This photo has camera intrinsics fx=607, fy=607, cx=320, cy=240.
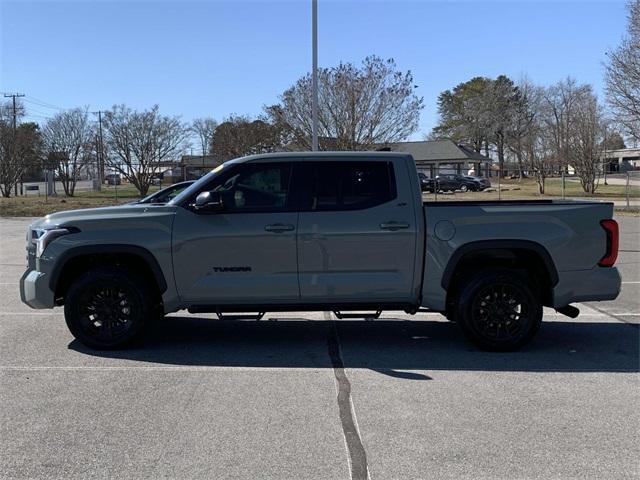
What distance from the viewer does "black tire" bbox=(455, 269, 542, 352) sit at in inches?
241

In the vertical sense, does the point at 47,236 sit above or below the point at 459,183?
below

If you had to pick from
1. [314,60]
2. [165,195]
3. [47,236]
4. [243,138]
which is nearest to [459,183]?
[243,138]

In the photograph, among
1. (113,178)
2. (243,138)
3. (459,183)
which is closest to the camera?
(243,138)

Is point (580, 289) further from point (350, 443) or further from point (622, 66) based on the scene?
point (622, 66)

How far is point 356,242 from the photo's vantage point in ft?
19.8

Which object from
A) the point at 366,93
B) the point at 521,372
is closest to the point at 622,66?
the point at 366,93

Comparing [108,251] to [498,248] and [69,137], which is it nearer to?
[498,248]

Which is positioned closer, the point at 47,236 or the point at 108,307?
the point at 47,236

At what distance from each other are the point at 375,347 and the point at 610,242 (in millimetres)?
2614

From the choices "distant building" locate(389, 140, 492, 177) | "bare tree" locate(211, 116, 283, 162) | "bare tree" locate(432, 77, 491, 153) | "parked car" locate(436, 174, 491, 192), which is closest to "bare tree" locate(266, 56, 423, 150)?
"bare tree" locate(211, 116, 283, 162)

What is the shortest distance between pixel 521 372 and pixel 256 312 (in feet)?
8.76

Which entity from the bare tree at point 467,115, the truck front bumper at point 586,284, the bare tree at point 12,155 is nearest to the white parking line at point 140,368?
the truck front bumper at point 586,284

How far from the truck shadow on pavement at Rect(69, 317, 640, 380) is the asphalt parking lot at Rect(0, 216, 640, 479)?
0.10ft

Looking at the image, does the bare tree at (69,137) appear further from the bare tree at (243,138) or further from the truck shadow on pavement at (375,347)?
the truck shadow on pavement at (375,347)
